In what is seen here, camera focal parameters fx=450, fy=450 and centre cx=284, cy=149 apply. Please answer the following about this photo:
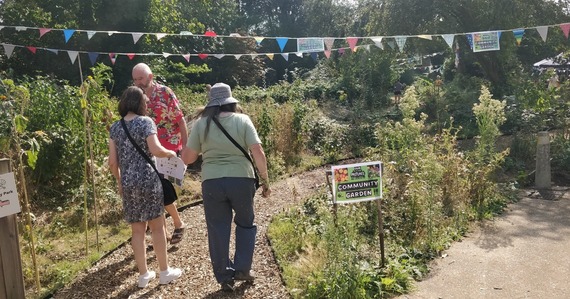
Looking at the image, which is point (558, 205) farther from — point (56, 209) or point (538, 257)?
point (56, 209)

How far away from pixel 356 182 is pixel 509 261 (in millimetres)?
1710

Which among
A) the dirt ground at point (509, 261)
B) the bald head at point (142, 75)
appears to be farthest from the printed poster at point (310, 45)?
the bald head at point (142, 75)

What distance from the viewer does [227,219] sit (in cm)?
338

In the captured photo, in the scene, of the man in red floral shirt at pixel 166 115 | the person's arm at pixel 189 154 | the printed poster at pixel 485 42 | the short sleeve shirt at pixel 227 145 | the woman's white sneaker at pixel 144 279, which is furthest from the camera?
the printed poster at pixel 485 42

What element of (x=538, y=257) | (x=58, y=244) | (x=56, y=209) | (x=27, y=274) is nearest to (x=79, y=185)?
(x=56, y=209)

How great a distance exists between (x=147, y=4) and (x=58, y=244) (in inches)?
610

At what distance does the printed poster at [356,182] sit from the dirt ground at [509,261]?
83 centimetres

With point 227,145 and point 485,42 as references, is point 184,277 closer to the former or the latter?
point 227,145

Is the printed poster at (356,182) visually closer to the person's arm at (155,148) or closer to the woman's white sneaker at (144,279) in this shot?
the person's arm at (155,148)

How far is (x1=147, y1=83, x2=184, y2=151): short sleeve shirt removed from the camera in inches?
168

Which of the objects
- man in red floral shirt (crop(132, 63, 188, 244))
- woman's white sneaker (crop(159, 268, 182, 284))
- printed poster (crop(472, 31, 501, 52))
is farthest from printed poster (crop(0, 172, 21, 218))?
printed poster (crop(472, 31, 501, 52))

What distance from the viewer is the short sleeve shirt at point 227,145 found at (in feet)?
10.6

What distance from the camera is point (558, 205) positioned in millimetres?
5930

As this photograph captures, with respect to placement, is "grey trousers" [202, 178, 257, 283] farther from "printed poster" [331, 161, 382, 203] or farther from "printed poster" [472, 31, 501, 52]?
"printed poster" [472, 31, 501, 52]
